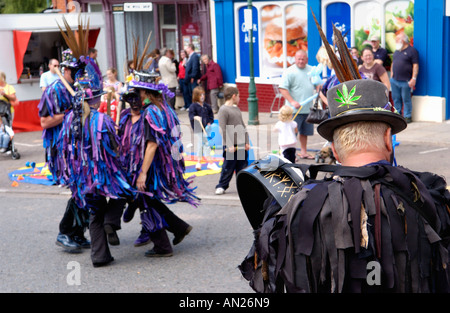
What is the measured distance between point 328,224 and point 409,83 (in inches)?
483

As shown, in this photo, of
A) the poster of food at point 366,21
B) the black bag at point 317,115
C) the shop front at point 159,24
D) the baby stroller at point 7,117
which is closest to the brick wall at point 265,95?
the shop front at point 159,24

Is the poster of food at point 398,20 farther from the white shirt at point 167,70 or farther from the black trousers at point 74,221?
the black trousers at point 74,221

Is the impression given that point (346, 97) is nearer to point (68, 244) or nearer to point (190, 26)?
point (68, 244)

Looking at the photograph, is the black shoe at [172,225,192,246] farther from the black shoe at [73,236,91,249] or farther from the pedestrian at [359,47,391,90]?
the pedestrian at [359,47,391,90]

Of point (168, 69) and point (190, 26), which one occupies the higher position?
point (190, 26)

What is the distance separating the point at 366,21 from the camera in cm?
1550

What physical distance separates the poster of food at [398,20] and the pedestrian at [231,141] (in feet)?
21.8

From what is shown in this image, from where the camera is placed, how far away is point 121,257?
7.23 metres

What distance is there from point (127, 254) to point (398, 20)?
977 cm

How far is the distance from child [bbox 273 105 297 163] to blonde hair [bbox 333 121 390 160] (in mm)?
7188

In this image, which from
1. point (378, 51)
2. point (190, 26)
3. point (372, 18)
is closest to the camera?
point (378, 51)

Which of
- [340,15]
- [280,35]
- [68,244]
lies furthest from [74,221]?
[280,35]

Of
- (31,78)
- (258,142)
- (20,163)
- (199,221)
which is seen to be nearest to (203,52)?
(31,78)

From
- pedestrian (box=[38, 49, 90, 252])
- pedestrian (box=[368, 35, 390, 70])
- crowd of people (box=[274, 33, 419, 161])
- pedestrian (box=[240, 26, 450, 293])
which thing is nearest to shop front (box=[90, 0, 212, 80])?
crowd of people (box=[274, 33, 419, 161])
